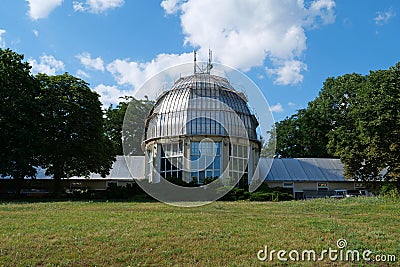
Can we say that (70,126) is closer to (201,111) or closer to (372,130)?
(201,111)

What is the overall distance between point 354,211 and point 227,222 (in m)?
7.40

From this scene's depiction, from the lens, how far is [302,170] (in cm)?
4238

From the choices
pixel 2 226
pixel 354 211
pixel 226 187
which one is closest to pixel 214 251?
pixel 2 226

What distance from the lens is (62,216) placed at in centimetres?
1711

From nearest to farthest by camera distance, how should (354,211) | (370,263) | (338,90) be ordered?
(370,263) < (354,211) < (338,90)

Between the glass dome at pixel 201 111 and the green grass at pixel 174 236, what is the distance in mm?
16674

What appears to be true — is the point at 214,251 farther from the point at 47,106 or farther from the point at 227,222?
the point at 47,106

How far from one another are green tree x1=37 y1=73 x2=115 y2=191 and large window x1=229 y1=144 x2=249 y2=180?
9.79 meters
